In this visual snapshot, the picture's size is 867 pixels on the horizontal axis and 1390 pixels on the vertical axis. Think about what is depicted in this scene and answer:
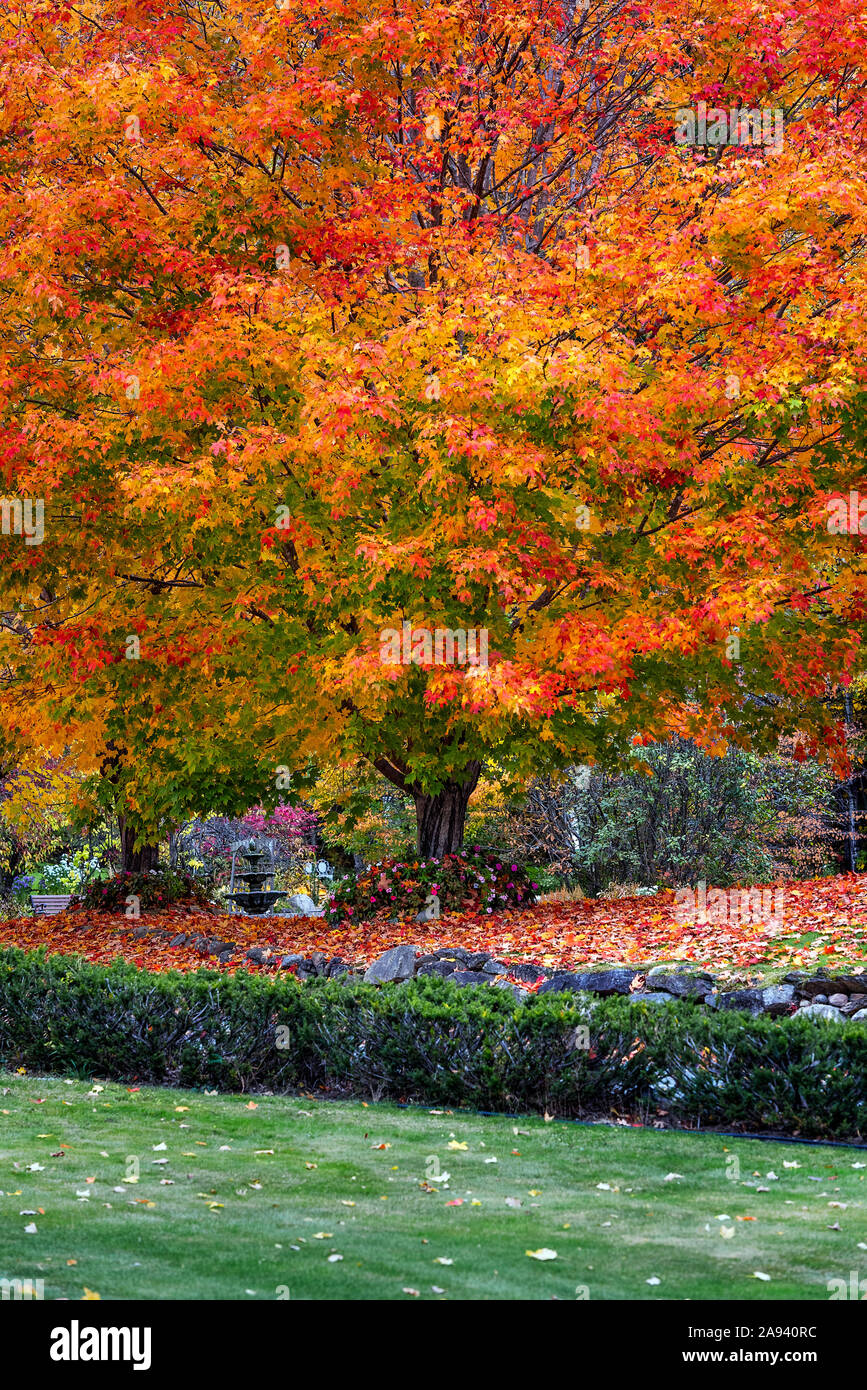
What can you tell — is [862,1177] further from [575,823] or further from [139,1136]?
[575,823]

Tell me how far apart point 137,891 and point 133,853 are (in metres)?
0.82

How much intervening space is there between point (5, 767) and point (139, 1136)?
12174 millimetres

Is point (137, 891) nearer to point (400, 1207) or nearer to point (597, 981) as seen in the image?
point (597, 981)

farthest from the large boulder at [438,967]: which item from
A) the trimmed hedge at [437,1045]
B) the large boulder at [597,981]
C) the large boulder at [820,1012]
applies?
the large boulder at [820,1012]

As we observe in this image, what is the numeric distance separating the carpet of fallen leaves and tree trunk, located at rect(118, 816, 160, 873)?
224 centimetres

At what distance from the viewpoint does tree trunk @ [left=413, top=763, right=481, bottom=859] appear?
53.3 ft

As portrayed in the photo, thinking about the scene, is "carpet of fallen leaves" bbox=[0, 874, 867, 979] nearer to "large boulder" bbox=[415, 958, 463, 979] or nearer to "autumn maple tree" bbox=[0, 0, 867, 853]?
"large boulder" bbox=[415, 958, 463, 979]

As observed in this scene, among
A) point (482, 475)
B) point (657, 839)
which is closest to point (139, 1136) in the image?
point (482, 475)

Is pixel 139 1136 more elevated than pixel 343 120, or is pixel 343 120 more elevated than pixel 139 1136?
pixel 343 120

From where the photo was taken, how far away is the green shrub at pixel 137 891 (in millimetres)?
19781

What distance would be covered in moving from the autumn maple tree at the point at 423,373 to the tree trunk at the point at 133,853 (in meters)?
4.71

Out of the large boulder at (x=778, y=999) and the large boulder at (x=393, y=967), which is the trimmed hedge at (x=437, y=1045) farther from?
the large boulder at (x=778, y=999)

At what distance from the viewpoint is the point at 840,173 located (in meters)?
11.3
